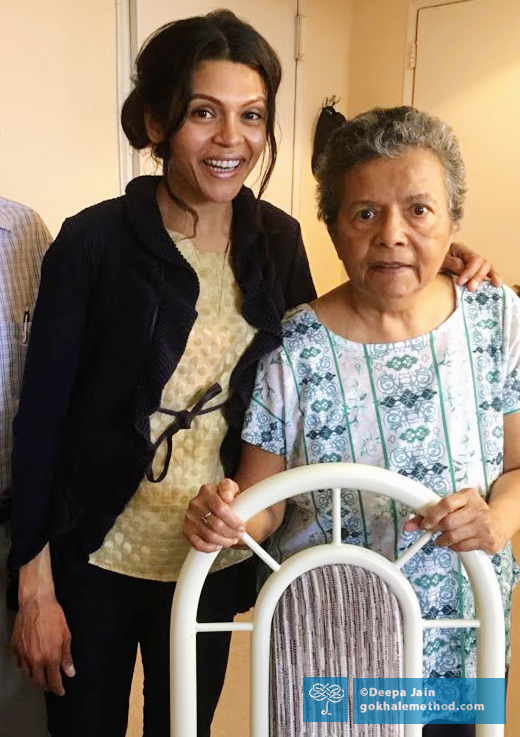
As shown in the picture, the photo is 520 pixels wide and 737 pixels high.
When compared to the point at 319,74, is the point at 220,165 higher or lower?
lower

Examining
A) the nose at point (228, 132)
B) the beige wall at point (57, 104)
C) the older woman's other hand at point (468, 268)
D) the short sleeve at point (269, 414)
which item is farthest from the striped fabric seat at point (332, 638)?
the beige wall at point (57, 104)

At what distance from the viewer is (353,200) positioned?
95cm

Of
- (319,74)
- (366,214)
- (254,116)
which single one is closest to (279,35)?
(319,74)

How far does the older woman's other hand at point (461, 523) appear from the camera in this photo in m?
0.80

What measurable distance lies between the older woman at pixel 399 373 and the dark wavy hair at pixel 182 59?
164 millimetres

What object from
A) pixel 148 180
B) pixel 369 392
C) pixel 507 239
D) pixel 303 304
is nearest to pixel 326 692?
pixel 369 392

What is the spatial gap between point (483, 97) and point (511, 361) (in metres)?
2.35

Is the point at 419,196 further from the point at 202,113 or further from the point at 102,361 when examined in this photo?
the point at 102,361

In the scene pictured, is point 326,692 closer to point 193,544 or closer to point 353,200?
point 193,544

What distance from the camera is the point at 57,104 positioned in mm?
2195

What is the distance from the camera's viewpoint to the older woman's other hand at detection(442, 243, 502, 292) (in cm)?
103

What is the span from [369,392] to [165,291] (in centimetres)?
31

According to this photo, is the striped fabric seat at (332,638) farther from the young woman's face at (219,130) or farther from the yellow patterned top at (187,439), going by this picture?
the young woman's face at (219,130)

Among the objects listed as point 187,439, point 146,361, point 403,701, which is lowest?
point 403,701
